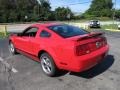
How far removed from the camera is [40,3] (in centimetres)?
8212

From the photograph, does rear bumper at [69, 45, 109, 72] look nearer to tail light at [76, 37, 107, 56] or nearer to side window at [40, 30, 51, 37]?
tail light at [76, 37, 107, 56]

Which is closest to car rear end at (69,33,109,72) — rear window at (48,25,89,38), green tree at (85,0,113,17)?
rear window at (48,25,89,38)

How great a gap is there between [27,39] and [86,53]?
249 cm

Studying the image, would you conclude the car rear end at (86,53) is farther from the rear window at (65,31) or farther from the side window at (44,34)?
the side window at (44,34)

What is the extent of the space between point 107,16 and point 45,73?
101235mm

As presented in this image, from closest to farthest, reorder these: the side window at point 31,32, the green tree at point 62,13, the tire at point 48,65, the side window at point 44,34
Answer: the tire at point 48,65
the side window at point 44,34
the side window at point 31,32
the green tree at point 62,13

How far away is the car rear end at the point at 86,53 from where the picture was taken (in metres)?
5.43

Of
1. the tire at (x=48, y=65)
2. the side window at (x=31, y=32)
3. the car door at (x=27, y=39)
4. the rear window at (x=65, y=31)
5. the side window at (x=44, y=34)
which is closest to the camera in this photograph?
the tire at (x=48, y=65)

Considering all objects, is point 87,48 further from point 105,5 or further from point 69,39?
point 105,5

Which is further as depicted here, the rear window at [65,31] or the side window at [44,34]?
the side window at [44,34]

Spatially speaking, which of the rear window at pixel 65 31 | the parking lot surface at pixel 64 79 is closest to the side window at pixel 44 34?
the rear window at pixel 65 31

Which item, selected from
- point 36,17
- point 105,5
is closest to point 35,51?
point 36,17

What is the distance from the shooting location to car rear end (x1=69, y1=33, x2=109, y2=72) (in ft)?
17.8

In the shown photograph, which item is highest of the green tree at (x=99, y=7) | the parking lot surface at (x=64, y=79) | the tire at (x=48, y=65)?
the green tree at (x=99, y=7)
